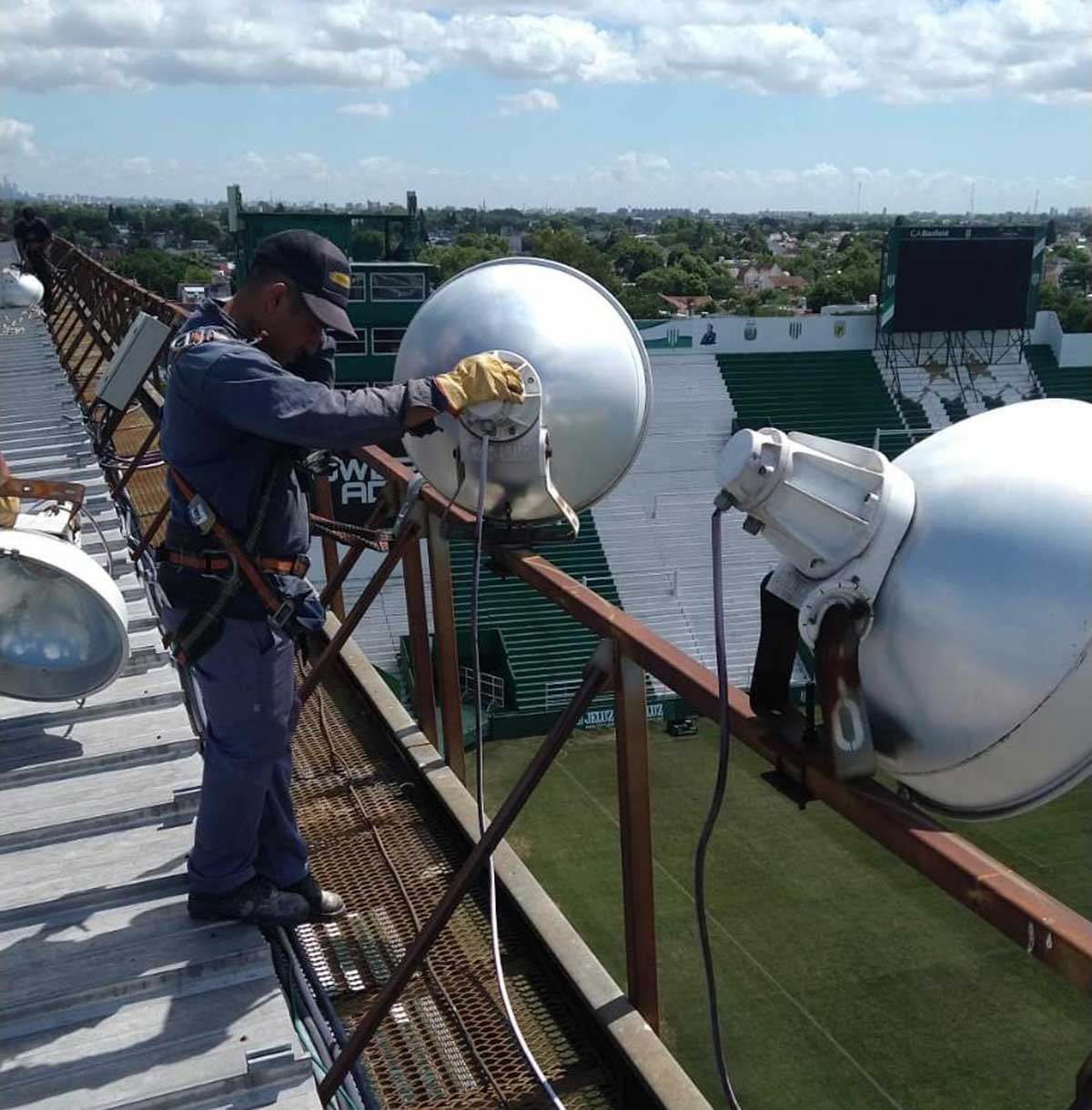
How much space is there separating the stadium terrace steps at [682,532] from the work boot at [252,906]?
53.2 feet

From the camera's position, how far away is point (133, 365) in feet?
20.1

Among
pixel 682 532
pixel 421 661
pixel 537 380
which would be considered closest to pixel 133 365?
pixel 421 661

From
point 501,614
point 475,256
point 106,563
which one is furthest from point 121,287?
point 475,256

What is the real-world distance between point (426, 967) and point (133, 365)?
4.07 m

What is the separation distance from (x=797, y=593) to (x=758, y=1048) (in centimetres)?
897

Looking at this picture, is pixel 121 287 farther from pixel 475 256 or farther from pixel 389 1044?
pixel 475 256

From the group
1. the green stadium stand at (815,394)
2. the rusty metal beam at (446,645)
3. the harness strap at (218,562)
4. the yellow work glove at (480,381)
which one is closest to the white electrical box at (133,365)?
the rusty metal beam at (446,645)

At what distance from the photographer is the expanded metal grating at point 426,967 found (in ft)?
9.05

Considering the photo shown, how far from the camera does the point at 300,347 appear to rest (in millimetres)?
2914

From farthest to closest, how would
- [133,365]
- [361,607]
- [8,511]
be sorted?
[133,365] → [361,607] → [8,511]

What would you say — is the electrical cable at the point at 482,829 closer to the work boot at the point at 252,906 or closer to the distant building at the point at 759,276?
the work boot at the point at 252,906

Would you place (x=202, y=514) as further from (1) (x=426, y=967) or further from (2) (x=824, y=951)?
(2) (x=824, y=951)

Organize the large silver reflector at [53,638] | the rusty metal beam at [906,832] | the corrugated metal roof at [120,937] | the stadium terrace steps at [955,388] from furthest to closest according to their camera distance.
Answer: the stadium terrace steps at [955,388] < the large silver reflector at [53,638] < the corrugated metal roof at [120,937] < the rusty metal beam at [906,832]

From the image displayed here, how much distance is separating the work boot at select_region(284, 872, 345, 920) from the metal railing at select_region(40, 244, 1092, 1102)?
38cm
